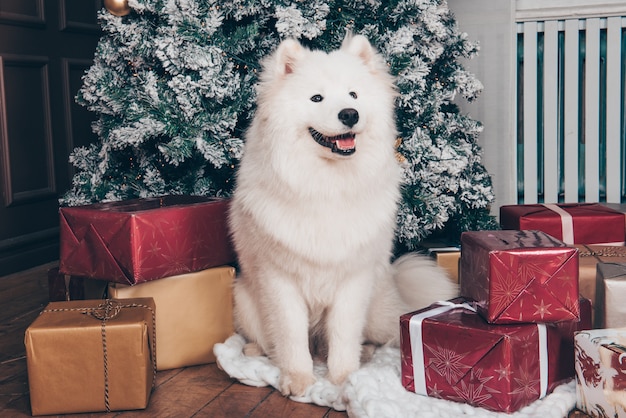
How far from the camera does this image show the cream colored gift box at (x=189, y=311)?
216cm

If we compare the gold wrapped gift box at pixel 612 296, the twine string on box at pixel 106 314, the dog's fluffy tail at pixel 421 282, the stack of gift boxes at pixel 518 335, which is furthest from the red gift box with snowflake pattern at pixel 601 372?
the twine string on box at pixel 106 314

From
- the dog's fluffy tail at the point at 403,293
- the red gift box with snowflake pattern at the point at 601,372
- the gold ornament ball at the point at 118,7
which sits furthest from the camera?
the gold ornament ball at the point at 118,7

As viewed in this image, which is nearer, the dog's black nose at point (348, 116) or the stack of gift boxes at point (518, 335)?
the stack of gift boxes at point (518, 335)

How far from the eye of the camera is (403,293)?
7.75 feet

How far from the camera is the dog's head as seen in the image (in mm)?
1872

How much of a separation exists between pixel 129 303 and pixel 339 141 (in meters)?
0.79

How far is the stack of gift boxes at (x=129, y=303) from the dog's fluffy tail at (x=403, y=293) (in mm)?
515

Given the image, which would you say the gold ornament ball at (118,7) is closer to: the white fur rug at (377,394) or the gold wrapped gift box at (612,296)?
the white fur rug at (377,394)

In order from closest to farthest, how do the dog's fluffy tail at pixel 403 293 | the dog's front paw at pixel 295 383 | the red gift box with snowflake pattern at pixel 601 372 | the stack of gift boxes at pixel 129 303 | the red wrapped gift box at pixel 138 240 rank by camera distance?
1. the red gift box with snowflake pattern at pixel 601 372
2. the stack of gift boxes at pixel 129 303
3. the dog's front paw at pixel 295 383
4. the red wrapped gift box at pixel 138 240
5. the dog's fluffy tail at pixel 403 293

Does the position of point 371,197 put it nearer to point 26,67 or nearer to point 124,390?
point 124,390

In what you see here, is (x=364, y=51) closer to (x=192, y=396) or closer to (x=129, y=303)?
(x=129, y=303)

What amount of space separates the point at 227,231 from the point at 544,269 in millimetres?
1118

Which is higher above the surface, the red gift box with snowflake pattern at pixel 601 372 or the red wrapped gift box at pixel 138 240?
the red wrapped gift box at pixel 138 240

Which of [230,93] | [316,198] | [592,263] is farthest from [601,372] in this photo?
[230,93]
